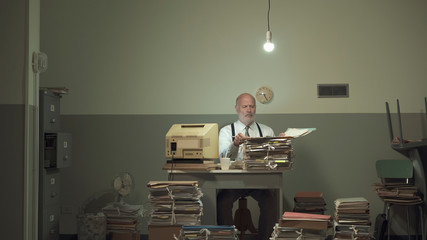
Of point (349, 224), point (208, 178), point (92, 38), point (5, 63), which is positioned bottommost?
point (349, 224)

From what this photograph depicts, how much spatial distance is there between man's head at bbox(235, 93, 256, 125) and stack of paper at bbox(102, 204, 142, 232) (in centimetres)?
144

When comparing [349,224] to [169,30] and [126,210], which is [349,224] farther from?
[169,30]

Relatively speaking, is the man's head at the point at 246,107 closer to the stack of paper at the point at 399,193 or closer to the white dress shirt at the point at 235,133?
the white dress shirt at the point at 235,133

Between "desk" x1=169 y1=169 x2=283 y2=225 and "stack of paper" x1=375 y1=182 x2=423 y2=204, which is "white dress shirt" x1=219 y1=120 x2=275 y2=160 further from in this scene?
"stack of paper" x1=375 y1=182 x2=423 y2=204

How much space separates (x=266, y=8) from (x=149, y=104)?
5.58 ft

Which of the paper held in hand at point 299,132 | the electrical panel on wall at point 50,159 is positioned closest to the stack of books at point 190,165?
the paper held in hand at point 299,132

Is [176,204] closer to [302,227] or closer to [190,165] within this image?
[190,165]

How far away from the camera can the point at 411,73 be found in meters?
5.88

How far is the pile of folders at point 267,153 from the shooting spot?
429cm

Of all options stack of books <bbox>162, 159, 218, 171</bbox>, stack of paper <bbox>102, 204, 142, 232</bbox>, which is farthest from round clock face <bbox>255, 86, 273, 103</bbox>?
stack of paper <bbox>102, 204, 142, 232</bbox>

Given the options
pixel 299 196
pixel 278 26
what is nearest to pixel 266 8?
pixel 278 26

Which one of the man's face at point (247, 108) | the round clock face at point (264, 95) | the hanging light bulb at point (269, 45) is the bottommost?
the man's face at point (247, 108)

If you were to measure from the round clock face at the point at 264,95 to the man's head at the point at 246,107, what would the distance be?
14.7 inches

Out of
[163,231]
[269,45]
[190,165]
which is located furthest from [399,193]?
[163,231]
